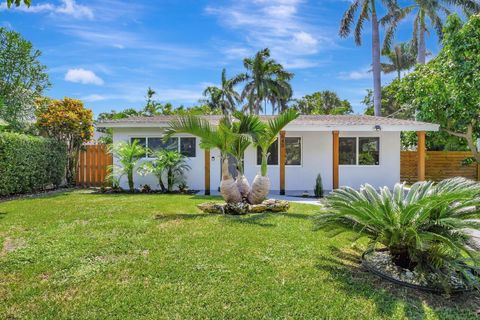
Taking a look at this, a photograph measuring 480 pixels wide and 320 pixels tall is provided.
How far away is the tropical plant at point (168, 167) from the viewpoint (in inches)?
532

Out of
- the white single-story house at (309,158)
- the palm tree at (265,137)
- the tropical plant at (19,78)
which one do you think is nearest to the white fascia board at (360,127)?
the white single-story house at (309,158)

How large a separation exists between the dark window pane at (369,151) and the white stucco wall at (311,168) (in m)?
0.18

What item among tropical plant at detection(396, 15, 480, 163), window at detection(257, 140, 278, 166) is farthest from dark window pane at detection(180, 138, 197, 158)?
tropical plant at detection(396, 15, 480, 163)

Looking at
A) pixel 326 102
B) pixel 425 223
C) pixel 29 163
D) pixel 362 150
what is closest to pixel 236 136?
pixel 425 223

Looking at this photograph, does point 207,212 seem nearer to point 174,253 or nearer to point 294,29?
point 174,253

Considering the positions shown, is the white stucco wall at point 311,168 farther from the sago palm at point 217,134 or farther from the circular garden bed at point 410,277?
the circular garden bed at point 410,277

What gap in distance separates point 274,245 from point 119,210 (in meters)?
4.88

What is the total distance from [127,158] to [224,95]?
24674mm

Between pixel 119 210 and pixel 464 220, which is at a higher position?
pixel 464 220

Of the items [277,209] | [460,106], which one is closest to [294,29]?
[460,106]

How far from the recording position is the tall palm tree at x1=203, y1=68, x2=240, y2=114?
34.9 metres

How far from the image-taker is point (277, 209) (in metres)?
9.06

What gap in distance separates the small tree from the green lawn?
8978mm

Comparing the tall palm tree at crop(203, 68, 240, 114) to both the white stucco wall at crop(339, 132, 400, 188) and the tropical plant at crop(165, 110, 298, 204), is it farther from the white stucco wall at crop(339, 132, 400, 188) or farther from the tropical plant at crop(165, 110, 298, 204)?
the tropical plant at crop(165, 110, 298, 204)
